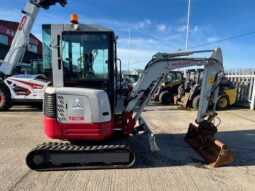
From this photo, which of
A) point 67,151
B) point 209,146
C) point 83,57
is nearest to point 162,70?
point 83,57

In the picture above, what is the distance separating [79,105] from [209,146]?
2.97m

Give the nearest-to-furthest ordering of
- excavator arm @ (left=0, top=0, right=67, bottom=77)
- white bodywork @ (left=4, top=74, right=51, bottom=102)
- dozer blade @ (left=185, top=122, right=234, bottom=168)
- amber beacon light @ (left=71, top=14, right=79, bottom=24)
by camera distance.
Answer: amber beacon light @ (left=71, top=14, right=79, bottom=24) → dozer blade @ (left=185, top=122, right=234, bottom=168) → excavator arm @ (left=0, top=0, right=67, bottom=77) → white bodywork @ (left=4, top=74, right=51, bottom=102)

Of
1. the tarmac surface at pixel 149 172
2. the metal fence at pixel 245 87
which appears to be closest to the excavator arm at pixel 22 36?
the tarmac surface at pixel 149 172

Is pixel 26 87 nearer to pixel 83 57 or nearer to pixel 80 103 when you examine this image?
pixel 83 57

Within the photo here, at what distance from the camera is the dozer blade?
4.03m

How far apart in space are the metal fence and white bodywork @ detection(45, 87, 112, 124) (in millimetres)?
10264

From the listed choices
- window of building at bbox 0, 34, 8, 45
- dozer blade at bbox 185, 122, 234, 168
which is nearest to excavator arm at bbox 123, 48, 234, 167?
dozer blade at bbox 185, 122, 234, 168

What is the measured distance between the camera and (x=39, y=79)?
939 centimetres

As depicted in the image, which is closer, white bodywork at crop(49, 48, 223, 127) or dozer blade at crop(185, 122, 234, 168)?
dozer blade at crop(185, 122, 234, 168)

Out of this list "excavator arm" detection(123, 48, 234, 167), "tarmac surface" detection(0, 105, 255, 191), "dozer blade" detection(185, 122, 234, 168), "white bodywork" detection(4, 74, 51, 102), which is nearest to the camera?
"tarmac surface" detection(0, 105, 255, 191)

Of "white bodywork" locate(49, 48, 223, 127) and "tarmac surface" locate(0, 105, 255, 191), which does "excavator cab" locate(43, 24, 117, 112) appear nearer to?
"white bodywork" locate(49, 48, 223, 127)

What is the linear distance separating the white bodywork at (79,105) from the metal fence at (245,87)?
10.3 metres

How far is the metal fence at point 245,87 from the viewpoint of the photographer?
1133cm

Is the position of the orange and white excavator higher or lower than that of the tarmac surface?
higher
